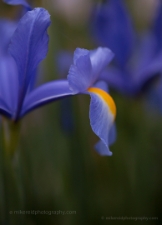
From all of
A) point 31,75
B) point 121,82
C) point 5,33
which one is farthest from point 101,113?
point 121,82

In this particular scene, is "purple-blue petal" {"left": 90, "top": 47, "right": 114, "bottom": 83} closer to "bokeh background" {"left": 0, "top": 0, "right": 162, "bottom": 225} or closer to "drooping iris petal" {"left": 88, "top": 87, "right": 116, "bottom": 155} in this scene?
"drooping iris petal" {"left": 88, "top": 87, "right": 116, "bottom": 155}

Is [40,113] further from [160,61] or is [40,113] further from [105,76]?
[160,61]

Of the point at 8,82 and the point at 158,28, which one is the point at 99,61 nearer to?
the point at 8,82

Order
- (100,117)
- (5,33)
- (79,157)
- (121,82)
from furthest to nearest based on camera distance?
(121,82) → (79,157) → (5,33) → (100,117)

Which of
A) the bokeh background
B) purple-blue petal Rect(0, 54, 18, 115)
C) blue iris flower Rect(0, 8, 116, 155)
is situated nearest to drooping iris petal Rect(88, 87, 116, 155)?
blue iris flower Rect(0, 8, 116, 155)

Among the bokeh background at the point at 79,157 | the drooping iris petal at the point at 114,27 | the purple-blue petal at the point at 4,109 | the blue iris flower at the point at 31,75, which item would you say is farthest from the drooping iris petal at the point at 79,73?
the drooping iris petal at the point at 114,27

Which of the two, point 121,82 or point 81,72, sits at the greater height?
point 81,72
